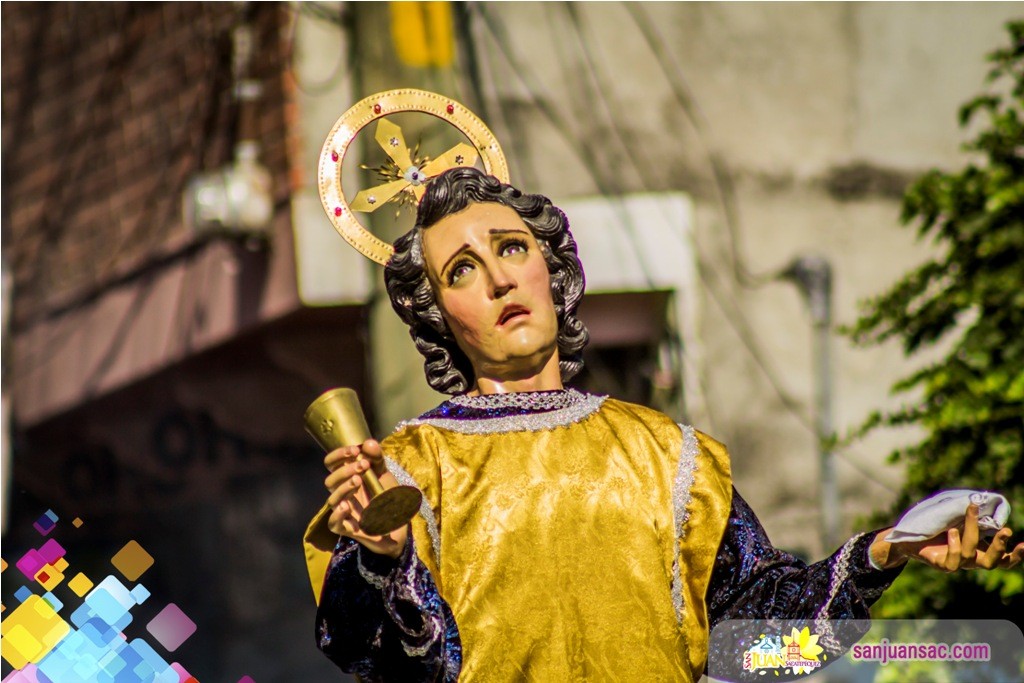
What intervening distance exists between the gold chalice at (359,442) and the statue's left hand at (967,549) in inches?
36.1

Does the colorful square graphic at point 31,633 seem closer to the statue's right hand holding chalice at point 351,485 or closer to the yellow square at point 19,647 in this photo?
the yellow square at point 19,647

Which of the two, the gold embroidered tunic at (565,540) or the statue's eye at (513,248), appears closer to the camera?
the gold embroidered tunic at (565,540)

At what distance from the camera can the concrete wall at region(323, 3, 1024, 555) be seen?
8.48 metres

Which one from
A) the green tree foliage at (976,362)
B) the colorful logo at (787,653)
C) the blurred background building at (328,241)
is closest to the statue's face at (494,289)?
the colorful logo at (787,653)

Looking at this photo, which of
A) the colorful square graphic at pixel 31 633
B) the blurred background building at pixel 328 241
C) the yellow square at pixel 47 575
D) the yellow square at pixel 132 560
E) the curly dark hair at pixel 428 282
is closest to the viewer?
the curly dark hair at pixel 428 282

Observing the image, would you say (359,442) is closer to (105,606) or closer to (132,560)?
(105,606)

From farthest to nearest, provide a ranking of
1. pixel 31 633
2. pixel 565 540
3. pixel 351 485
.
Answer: pixel 31 633 < pixel 565 540 < pixel 351 485

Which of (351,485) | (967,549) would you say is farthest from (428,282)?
(967,549)

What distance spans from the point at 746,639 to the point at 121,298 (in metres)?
6.07

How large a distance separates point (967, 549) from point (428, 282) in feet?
4.06

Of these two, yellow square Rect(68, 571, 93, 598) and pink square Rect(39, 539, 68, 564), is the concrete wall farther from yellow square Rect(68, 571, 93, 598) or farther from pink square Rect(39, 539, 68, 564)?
pink square Rect(39, 539, 68, 564)

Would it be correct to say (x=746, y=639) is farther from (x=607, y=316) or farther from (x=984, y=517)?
(x=607, y=316)

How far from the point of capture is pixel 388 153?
4.22 metres

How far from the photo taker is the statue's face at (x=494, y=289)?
395 centimetres
